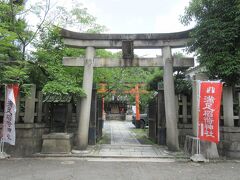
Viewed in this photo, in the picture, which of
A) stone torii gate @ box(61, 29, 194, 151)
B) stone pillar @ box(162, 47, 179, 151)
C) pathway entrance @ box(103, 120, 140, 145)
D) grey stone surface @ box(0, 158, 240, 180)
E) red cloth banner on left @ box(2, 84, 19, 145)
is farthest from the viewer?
pathway entrance @ box(103, 120, 140, 145)

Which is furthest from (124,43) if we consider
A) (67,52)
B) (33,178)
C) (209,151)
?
(33,178)

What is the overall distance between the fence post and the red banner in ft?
22.7

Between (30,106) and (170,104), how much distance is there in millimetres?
6154

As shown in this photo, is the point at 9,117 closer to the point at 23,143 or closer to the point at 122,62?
the point at 23,143

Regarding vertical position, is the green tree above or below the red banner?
above

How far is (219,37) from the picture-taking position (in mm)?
8883

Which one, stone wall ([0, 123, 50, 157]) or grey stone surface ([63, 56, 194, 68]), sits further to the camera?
grey stone surface ([63, 56, 194, 68])

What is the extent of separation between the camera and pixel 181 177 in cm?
676

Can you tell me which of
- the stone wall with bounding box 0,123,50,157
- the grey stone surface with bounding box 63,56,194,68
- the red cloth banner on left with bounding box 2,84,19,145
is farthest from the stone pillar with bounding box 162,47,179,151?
the red cloth banner on left with bounding box 2,84,19,145

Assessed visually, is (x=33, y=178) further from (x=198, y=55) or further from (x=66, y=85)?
(x=198, y=55)

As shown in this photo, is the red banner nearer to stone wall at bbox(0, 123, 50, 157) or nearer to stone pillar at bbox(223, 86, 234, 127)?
stone pillar at bbox(223, 86, 234, 127)

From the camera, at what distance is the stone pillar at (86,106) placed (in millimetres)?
10266

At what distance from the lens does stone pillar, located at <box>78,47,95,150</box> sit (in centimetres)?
1027

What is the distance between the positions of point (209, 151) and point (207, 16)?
5.56 metres
